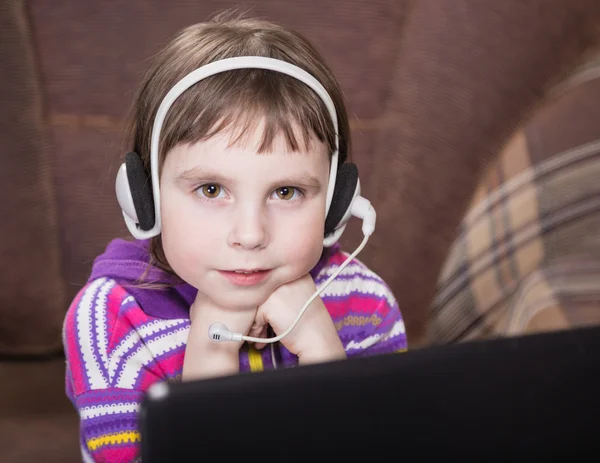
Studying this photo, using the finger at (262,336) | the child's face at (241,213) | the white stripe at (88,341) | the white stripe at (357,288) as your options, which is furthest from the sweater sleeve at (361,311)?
the white stripe at (88,341)

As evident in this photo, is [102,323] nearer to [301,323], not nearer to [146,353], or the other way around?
[146,353]

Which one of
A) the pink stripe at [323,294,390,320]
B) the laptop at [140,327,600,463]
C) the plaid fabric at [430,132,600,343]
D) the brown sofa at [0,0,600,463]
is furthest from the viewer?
the plaid fabric at [430,132,600,343]

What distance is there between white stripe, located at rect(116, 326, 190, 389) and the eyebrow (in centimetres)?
25

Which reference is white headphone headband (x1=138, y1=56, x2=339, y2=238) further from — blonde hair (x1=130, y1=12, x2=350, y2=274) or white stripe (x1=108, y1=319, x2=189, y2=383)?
white stripe (x1=108, y1=319, x2=189, y2=383)

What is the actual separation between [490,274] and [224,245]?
2.55 ft

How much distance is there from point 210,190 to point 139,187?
92 mm

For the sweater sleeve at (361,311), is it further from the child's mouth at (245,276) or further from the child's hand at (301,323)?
the child's mouth at (245,276)

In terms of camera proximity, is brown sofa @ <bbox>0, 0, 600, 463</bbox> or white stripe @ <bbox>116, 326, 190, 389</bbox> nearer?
white stripe @ <bbox>116, 326, 190, 389</bbox>

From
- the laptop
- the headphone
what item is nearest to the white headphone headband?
the headphone

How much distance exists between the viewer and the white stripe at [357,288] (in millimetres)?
1188

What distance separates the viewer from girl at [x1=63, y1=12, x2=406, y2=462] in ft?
2.95

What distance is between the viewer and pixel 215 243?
0.91 metres

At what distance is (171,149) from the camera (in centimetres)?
93

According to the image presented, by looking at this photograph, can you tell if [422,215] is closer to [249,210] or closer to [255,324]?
[255,324]
